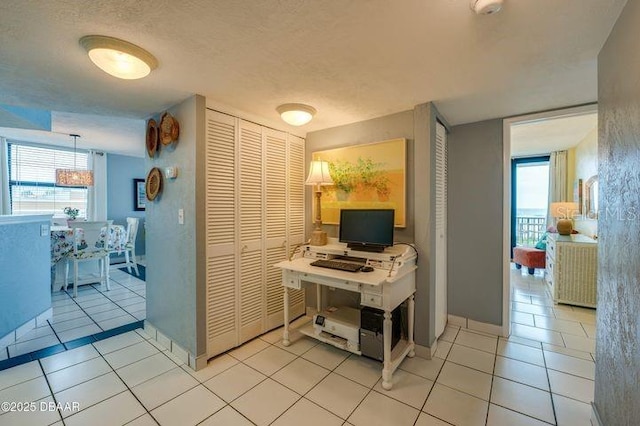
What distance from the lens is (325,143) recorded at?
9.97 feet

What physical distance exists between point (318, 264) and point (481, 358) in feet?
5.34

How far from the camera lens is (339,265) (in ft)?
7.51

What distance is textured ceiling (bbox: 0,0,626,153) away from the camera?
1.23m

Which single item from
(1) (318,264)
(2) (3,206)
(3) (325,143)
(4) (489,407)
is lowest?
(4) (489,407)

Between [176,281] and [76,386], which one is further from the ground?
[176,281]

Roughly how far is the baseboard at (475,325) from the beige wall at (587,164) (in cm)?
237

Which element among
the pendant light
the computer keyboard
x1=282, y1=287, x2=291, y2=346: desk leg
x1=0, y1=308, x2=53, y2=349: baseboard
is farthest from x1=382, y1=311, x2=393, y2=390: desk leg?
the pendant light

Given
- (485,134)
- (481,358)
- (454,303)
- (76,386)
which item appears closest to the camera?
(76,386)

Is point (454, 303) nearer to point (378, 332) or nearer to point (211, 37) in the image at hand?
point (378, 332)

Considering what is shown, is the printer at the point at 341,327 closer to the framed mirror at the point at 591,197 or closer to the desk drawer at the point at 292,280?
the desk drawer at the point at 292,280

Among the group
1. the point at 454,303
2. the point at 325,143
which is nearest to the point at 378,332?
the point at 454,303

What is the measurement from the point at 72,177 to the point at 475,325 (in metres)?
6.24

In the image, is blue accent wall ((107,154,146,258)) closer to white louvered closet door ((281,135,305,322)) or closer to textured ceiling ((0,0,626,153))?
textured ceiling ((0,0,626,153))

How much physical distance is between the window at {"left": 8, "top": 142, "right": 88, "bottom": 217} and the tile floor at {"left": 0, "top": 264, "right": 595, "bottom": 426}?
3.76 meters
